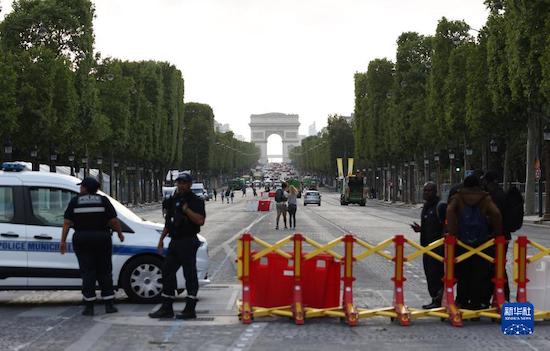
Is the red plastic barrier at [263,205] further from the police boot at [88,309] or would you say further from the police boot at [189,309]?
the police boot at [189,309]

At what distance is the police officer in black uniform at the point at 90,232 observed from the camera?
12336mm

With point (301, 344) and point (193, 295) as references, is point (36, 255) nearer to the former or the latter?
point (193, 295)

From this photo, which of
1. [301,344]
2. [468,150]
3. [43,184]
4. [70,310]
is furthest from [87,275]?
[468,150]

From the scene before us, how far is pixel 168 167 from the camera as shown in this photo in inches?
4478

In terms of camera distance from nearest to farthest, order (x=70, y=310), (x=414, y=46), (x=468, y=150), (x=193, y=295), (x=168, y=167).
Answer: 1. (x=193, y=295)
2. (x=70, y=310)
3. (x=468, y=150)
4. (x=414, y=46)
5. (x=168, y=167)

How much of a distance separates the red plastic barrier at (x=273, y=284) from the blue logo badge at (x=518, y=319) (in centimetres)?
260

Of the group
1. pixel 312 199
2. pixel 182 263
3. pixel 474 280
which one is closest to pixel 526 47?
pixel 474 280

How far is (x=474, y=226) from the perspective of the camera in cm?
1194

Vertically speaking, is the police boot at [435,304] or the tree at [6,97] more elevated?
the tree at [6,97]

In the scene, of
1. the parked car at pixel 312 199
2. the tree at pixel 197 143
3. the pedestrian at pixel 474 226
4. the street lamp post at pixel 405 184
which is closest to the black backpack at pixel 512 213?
the pedestrian at pixel 474 226

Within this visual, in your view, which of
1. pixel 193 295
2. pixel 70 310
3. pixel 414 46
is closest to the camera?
pixel 193 295

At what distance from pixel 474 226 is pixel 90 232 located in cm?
482

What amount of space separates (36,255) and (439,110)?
56084 millimetres

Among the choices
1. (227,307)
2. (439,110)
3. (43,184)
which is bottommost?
(227,307)
